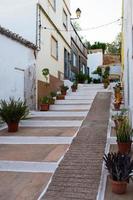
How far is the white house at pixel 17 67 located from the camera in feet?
41.9

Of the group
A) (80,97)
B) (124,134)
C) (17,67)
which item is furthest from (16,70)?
(124,134)

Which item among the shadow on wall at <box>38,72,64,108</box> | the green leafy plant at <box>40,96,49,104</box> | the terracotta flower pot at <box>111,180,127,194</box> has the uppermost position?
the shadow on wall at <box>38,72,64,108</box>

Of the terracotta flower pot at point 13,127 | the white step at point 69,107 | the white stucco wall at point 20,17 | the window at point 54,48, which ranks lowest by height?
the terracotta flower pot at point 13,127

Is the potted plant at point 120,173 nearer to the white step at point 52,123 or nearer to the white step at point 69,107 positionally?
the white step at point 52,123

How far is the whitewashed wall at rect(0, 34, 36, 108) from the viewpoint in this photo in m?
12.8

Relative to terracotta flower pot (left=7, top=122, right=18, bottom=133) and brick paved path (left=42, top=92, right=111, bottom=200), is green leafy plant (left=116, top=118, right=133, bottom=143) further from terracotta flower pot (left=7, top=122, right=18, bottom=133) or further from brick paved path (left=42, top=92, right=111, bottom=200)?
terracotta flower pot (left=7, top=122, right=18, bottom=133)

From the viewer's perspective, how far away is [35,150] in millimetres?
8625

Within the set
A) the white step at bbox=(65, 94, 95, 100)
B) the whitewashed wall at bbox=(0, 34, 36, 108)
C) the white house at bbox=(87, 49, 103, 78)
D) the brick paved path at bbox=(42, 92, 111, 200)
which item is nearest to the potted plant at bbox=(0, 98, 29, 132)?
the whitewashed wall at bbox=(0, 34, 36, 108)

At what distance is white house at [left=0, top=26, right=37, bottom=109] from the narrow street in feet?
3.60

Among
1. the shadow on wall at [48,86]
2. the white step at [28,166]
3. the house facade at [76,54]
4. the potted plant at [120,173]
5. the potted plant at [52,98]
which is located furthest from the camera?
the house facade at [76,54]

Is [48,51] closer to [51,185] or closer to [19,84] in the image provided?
[19,84]

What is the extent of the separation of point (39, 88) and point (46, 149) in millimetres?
8444

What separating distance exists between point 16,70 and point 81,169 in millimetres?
7898

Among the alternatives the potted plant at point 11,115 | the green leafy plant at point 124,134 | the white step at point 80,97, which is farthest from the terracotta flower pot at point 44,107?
the green leafy plant at point 124,134
